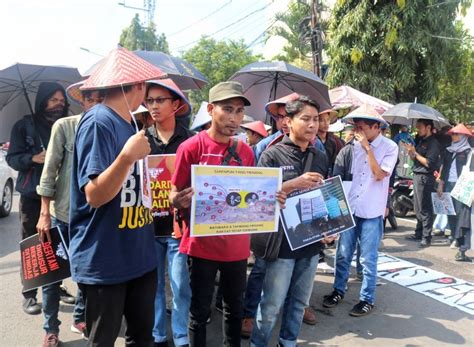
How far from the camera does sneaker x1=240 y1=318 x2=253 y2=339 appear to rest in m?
3.59

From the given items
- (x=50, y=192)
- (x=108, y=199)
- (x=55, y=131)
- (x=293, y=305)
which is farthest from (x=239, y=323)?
(x=55, y=131)

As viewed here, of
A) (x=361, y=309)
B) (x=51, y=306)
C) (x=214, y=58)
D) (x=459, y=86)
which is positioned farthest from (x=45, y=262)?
(x=214, y=58)

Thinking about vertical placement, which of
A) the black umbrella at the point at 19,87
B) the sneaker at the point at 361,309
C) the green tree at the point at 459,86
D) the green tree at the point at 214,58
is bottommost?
the sneaker at the point at 361,309

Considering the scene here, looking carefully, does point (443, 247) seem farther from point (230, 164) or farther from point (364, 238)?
point (230, 164)

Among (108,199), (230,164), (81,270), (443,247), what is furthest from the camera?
(443,247)

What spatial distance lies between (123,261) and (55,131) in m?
1.61

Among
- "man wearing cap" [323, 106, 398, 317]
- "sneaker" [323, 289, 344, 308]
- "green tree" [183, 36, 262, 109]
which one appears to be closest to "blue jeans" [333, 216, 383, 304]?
"man wearing cap" [323, 106, 398, 317]

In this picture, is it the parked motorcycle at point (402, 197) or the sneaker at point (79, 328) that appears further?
the parked motorcycle at point (402, 197)

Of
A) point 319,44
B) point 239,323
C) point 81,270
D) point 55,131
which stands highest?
point 319,44

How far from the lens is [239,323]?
2.83 metres

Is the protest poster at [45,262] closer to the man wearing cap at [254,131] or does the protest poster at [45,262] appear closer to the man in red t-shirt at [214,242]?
the man in red t-shirt at [214,242]

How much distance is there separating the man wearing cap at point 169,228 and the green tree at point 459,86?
42.2ft

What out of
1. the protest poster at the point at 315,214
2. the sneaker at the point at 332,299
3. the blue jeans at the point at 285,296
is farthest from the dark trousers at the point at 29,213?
the sneaker at the point at 332,299

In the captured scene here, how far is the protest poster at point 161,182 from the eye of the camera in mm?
3039
